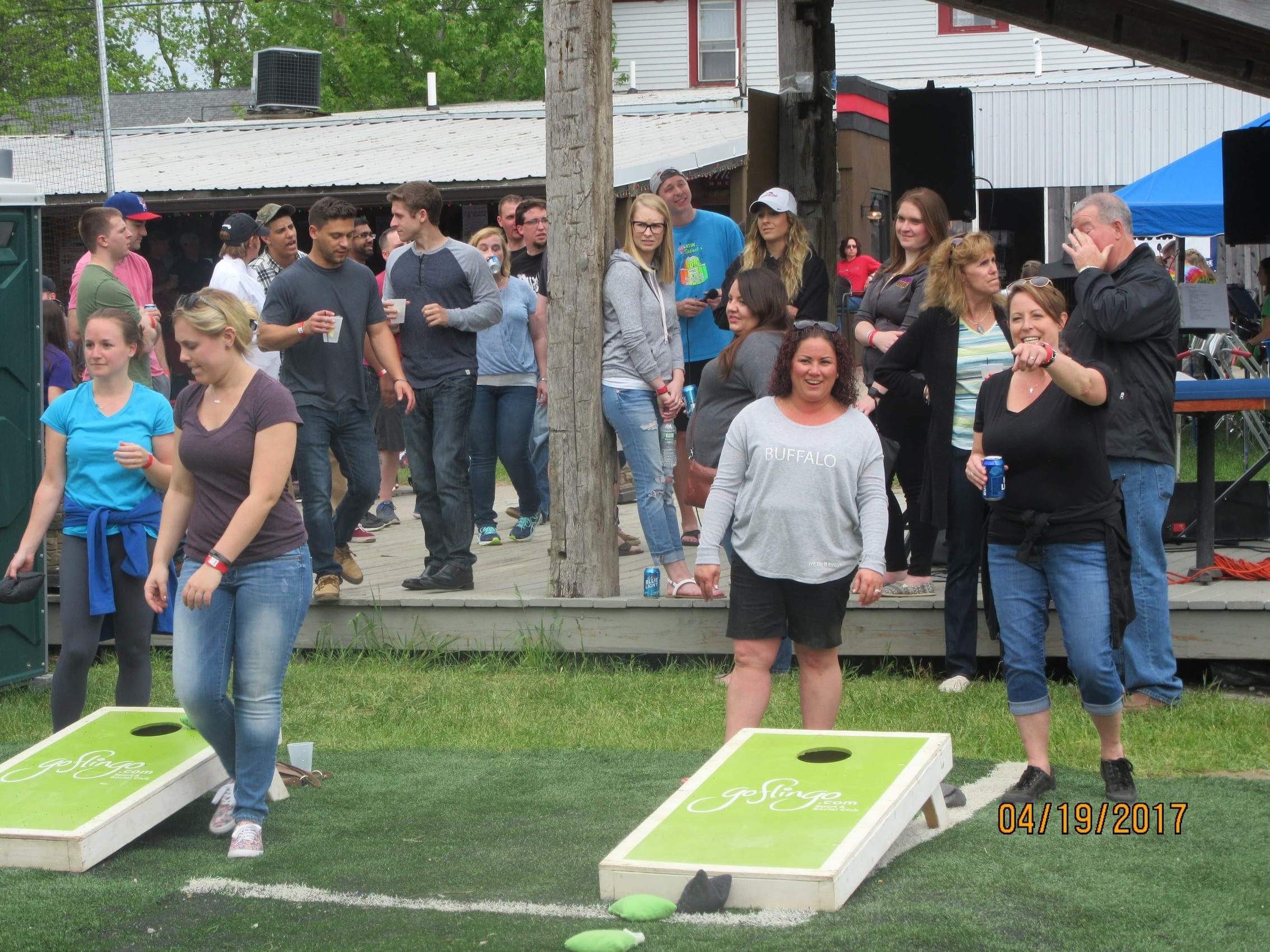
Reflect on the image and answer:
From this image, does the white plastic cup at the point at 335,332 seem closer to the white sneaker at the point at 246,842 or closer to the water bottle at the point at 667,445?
the water bottle at the point at 667,445

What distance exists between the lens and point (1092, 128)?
2342cm

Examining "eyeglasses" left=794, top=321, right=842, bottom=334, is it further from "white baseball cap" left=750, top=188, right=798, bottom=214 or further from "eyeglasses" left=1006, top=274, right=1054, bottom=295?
"white baseball cap" left=750, top=188, right=798, bottom=214

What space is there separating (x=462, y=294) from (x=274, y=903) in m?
4.15

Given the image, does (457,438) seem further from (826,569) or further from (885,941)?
(885,941)

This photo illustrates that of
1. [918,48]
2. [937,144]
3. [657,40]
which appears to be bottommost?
[937,144]

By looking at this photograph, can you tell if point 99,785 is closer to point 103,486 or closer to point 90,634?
point 90,634

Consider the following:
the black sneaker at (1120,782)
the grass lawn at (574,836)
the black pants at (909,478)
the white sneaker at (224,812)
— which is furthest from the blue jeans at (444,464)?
the black sneaker at (1120,782)

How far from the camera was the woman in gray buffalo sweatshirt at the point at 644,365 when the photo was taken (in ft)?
24.1

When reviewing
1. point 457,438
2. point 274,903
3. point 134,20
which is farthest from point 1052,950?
point 134,20

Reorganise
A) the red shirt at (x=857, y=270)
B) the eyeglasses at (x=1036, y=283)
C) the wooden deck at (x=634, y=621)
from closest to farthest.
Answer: the eyeglasses at (x=1036, y=283) < the wooden deck at (x=634, y=621) < the red shirt at (x=857, y=270)

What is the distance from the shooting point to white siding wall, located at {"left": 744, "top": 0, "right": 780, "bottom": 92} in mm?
26875

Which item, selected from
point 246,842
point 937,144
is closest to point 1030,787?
point 246,842

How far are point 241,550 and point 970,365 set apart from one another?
10.7 feet
